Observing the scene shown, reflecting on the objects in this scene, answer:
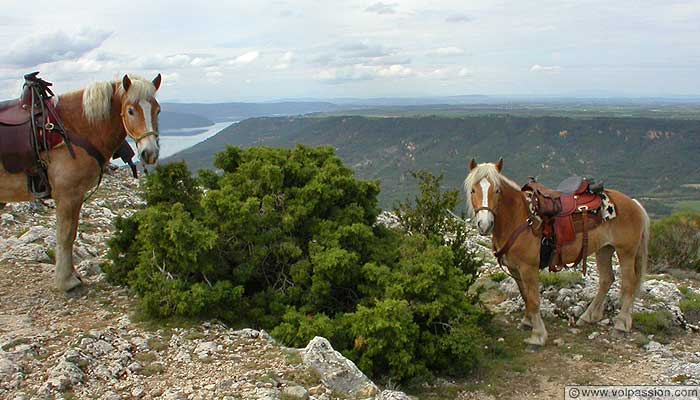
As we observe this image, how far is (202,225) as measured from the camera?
251 inches

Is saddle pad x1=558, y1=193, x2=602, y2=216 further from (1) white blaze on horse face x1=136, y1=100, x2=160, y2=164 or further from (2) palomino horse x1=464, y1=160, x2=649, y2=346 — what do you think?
(1) white blaze on horse face x1=136, y1=100, x2=160, y2=164

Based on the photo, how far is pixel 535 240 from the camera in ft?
22.8

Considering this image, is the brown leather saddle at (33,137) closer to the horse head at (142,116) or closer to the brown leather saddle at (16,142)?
the brown leather saddle at (16,142)

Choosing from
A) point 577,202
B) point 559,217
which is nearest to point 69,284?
point 559,217

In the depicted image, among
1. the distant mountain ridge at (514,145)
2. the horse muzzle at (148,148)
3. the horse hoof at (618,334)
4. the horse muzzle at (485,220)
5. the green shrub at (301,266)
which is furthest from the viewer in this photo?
the distant mountain ridge at (514,145)

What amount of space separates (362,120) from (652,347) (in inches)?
4341

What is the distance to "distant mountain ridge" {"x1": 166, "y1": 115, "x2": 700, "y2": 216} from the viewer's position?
82.2m

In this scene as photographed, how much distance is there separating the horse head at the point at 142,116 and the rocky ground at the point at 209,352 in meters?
1.90

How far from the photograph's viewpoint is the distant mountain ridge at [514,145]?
3236 inches

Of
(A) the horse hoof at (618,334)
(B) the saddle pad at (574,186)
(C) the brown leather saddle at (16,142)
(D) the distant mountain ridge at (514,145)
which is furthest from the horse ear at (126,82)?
(D) the distant mountain ridge at (514,145)

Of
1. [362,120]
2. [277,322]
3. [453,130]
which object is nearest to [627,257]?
[277,322]

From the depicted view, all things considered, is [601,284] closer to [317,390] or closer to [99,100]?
[317,390]

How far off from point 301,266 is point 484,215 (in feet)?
7.72

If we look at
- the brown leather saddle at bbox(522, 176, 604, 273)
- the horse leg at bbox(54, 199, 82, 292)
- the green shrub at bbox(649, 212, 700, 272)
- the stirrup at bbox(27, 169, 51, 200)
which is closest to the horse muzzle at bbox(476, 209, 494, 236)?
the brown leather saddle at bbox(522, 176, 604, 273)
